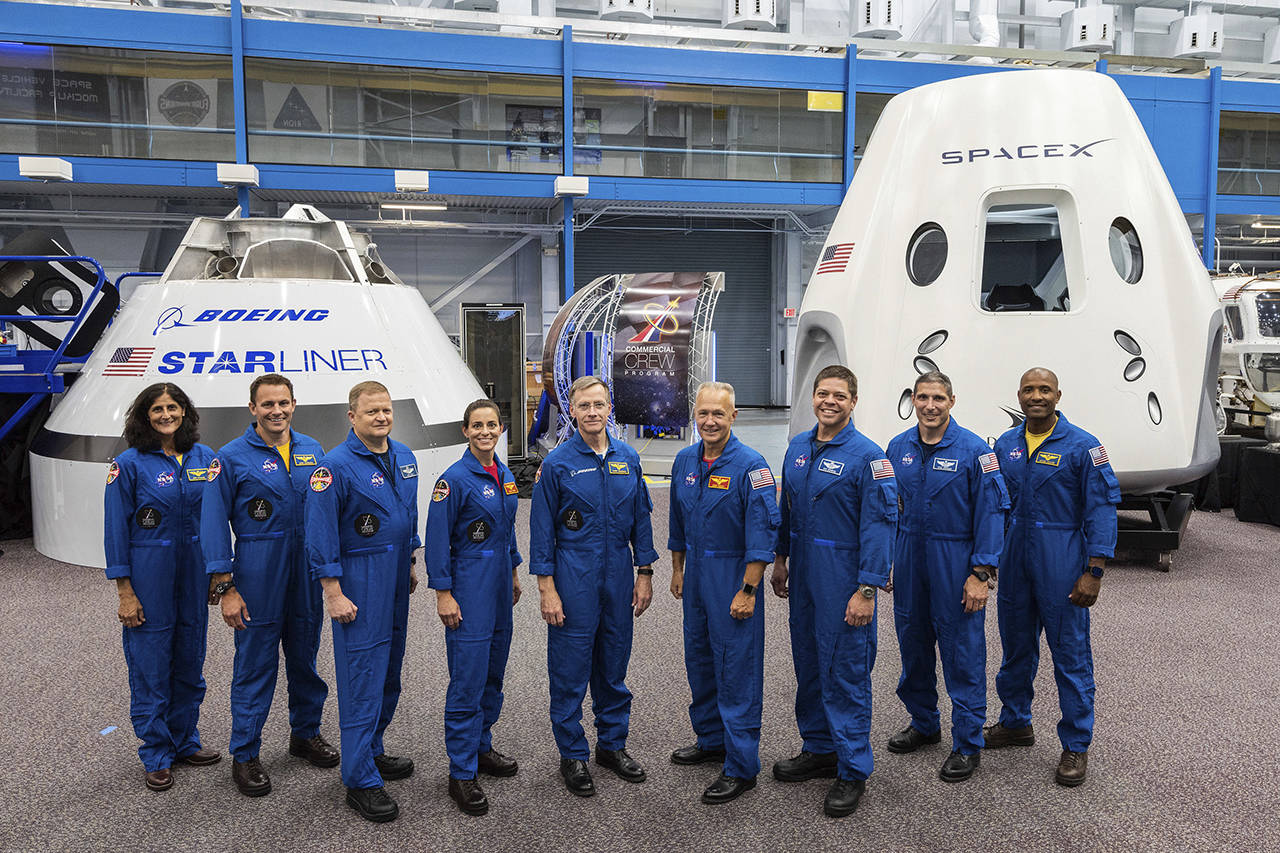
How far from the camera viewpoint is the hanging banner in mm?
10211

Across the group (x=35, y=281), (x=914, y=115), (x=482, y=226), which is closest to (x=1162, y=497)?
(x=914, y=115)

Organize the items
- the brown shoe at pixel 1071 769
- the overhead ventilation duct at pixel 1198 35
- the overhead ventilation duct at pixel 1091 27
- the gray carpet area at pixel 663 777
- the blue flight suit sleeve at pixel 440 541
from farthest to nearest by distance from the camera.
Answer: the overhead ventilation duct at pixel 1198 35, the overhead ventilation duct at pixel 1091 27, the brown shoe at pixel 1071 769, the blue flight suit sleeve at pixel 440 541, the gray carpet area at pixel 663 777

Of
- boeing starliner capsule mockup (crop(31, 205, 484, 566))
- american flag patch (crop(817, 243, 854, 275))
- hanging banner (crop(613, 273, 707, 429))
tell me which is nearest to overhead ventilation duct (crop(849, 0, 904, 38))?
hanging banner (crop(613, 273, 707, 429))

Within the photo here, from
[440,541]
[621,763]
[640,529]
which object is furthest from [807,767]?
[440,541]

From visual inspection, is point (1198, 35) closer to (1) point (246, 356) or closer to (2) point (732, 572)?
(1) point (246, 356)

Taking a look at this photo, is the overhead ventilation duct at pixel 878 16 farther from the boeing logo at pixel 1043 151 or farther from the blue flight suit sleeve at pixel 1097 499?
the blue flight suit sleeve at pixel 1097 499

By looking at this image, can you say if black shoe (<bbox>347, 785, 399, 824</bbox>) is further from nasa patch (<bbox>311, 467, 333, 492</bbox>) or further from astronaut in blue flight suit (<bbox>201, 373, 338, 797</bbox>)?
nasa patch (<bbox>311, 467, 333, 492</bbox>)

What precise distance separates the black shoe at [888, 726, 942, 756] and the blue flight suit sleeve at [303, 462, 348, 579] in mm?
2315

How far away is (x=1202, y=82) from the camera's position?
1673 centimetres

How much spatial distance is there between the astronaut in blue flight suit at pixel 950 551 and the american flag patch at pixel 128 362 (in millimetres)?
5460

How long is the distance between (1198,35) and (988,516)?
73.0 feet

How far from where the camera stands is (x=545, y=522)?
335cm

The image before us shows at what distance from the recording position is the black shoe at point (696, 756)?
362 cm

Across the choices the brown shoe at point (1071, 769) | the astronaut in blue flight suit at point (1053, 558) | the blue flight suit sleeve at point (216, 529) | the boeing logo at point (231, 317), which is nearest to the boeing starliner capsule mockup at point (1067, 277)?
the astronaut in blue flight suit at point (1053, 558)
